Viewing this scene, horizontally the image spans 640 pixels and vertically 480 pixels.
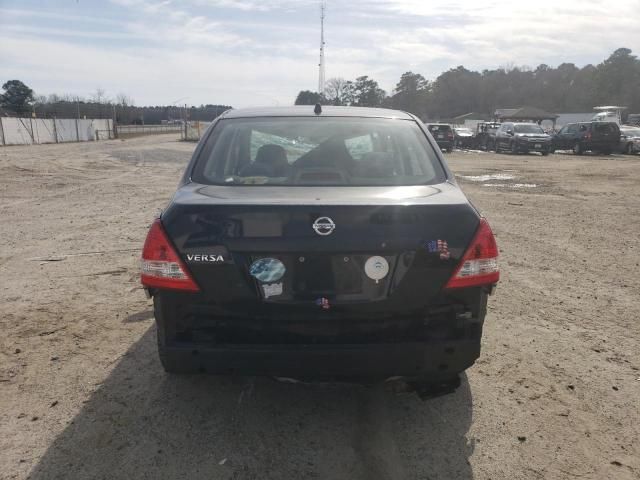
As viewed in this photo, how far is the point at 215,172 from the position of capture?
126 inches

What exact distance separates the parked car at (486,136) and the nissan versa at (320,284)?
3278cm

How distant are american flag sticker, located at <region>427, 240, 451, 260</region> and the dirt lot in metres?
1.03

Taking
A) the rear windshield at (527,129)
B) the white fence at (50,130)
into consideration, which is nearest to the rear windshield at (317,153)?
the rear windshield at (527,129)

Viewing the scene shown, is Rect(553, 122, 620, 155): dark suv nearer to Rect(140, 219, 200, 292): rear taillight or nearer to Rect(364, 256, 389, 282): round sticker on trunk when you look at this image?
Rect(364, 256, 389, 282): round sticker on trunk

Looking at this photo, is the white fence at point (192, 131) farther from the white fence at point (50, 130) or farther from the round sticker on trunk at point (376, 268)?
the round sticker on trunk at point (376, 268)

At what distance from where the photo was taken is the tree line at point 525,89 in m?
80.2

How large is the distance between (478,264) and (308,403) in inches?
52.8

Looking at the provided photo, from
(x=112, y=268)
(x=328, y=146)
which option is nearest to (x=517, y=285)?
(x=328, y=146)

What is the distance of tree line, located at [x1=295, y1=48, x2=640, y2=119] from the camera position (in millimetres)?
80188

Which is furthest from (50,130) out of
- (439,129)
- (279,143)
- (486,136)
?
(279,143)

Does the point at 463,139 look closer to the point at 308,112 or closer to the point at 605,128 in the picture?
the point at 605,128

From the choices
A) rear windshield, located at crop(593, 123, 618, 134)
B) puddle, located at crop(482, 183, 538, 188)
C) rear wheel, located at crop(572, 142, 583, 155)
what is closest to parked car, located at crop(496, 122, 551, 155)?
rear wheel, located at crop(572, 142, 583, 155)

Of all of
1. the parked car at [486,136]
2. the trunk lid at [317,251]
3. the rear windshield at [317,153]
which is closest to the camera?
the trunk lid at [317,251]

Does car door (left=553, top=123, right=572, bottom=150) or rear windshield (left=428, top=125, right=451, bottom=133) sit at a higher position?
rear windshield (left=428, top=125, right=451, bottom=133)
